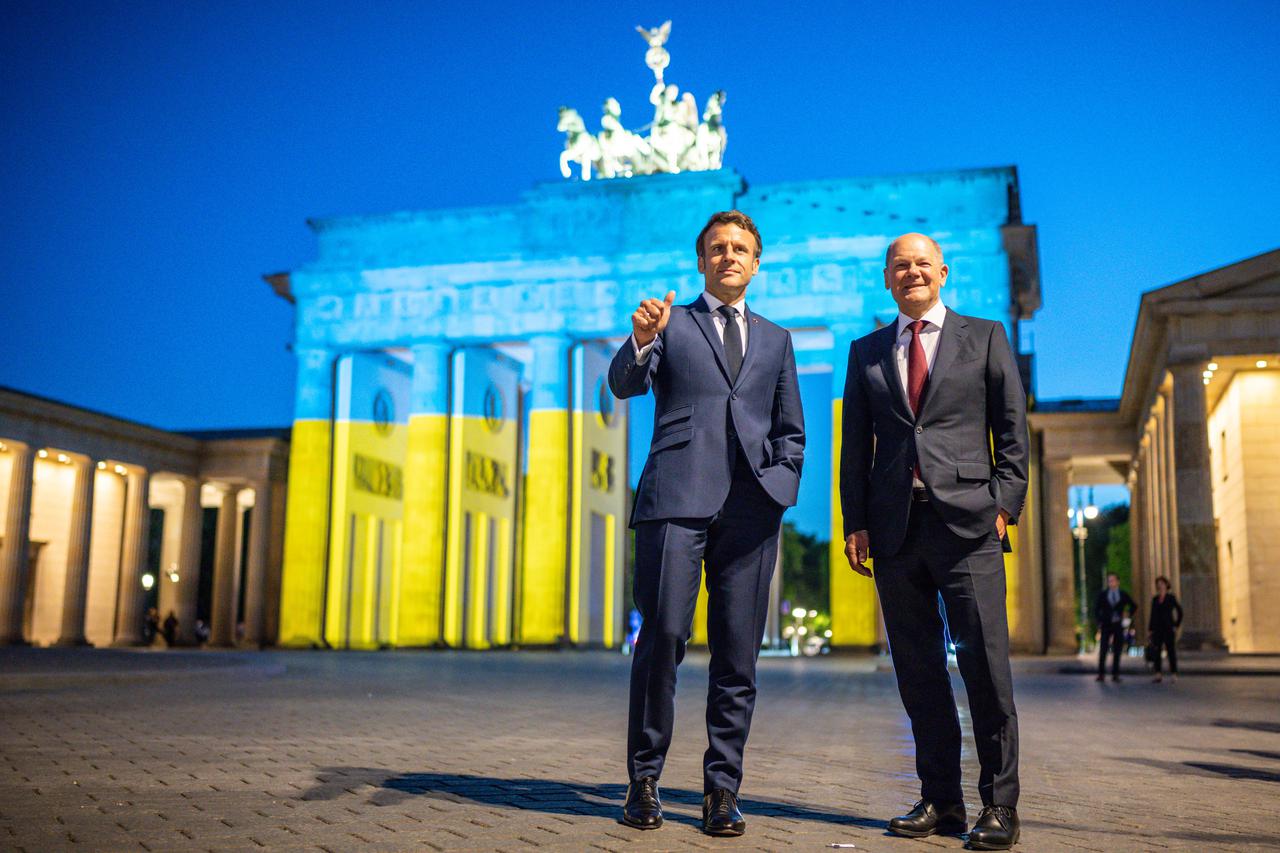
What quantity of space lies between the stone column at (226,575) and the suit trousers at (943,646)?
5045 cm

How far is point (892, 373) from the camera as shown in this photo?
593 cm

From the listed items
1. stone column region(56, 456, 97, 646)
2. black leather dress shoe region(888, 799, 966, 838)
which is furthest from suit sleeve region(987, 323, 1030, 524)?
stone column region(56, 456, 97, 646)

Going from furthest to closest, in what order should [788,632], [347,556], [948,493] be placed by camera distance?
1. [788,632]
2. [347,556]
3. [948,493]

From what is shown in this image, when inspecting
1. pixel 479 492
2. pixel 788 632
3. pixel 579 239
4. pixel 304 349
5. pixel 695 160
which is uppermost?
pixel 695 160

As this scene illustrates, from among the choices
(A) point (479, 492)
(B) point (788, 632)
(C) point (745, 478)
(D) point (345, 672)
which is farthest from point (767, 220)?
(B) point (788, 632)

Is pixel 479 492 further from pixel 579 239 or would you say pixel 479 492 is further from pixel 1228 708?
pixel 1228 708

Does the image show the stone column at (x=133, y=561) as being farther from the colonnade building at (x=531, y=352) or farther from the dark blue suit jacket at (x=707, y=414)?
the dark blue suit jacket at (x=707, y=414)

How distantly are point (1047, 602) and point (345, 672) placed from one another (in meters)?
30.7

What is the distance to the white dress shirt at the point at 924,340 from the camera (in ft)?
19.4

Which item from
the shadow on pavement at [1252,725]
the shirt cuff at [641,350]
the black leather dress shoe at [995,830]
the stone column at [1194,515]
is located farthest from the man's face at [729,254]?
the stone column at [1194,515]

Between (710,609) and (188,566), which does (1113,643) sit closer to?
(710,609)

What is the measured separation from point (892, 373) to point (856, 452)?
379mm

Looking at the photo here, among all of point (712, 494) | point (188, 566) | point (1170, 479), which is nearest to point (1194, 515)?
point (1170, 479)

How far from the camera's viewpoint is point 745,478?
5906mm
